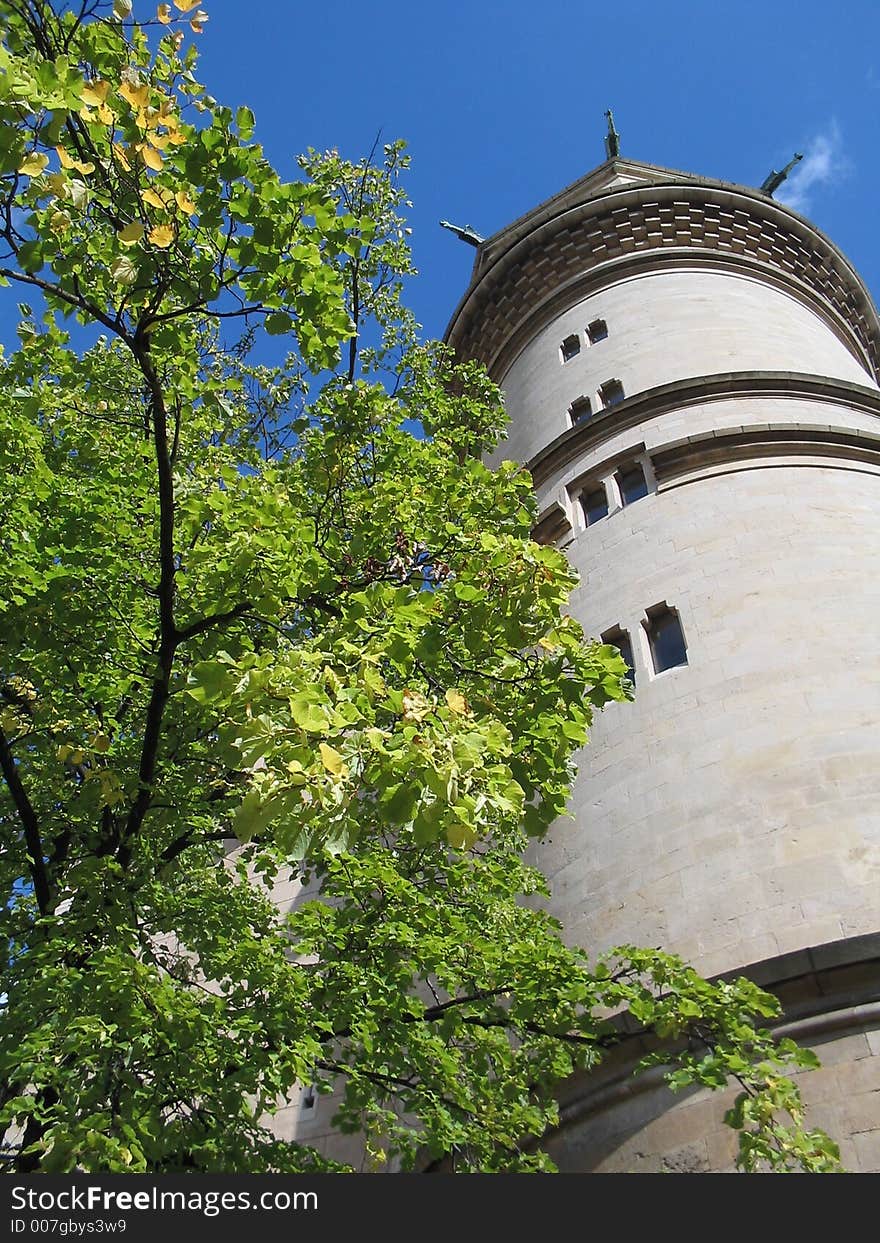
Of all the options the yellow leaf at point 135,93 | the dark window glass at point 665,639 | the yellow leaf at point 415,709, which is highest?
the dark window glass at point 665,639

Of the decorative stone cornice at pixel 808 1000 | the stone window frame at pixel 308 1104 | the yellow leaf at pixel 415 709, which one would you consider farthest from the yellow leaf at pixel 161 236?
the stone window frame at pixel 308 1104

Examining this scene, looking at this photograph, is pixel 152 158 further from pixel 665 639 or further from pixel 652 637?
pixel 652 637

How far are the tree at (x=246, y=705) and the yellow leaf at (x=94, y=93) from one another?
0.08 feet

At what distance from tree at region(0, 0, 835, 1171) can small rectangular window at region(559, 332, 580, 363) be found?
14428 millimetres

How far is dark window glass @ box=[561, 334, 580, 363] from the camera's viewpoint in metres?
25.7

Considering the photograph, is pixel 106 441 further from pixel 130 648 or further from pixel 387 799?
pixel 387 799

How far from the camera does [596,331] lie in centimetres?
2547

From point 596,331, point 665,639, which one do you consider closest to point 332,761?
point 665,639

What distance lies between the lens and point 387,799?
5676 millimetres

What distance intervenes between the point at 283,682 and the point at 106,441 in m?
6.13

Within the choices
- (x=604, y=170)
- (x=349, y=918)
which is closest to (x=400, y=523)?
(x=349, y=918)

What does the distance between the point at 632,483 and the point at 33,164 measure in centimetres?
1490

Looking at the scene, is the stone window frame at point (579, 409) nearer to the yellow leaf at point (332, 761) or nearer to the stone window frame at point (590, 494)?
the stone window frame at point (590, 494)

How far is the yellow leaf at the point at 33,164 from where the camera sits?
19.3ft
